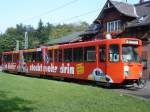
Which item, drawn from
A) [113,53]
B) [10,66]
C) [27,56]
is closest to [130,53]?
[113,53]

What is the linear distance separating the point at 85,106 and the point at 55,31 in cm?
12131

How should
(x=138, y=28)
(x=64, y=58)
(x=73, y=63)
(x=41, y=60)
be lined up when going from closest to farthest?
1. (x=73, y=63)
2. (x=64, y=58)
3. (x=41, y=60)
4. (x=138, y=28)

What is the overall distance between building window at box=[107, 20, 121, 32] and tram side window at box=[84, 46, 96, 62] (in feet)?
48.9

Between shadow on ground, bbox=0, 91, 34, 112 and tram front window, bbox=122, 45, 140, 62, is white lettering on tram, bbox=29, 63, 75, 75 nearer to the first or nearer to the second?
tram front window, bbox=122, 45, 140, 62

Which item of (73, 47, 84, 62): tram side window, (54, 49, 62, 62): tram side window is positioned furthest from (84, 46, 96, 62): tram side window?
(54, 49, 62, 62): tram side window

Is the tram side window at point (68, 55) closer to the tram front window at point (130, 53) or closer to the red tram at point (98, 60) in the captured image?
the red tram at point (98, 60)

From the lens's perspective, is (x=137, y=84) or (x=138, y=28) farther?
(x=138, y=28)

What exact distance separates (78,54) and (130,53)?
466cm

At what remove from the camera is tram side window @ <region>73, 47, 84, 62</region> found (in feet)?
83.4

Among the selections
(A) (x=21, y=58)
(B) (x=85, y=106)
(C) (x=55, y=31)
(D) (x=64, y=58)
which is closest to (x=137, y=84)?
(D) (x=64, y=58)

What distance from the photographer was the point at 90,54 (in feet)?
79.6

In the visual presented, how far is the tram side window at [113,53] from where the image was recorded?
21.9 meters

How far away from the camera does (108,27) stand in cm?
4125

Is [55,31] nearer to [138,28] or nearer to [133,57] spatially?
[138,28]
